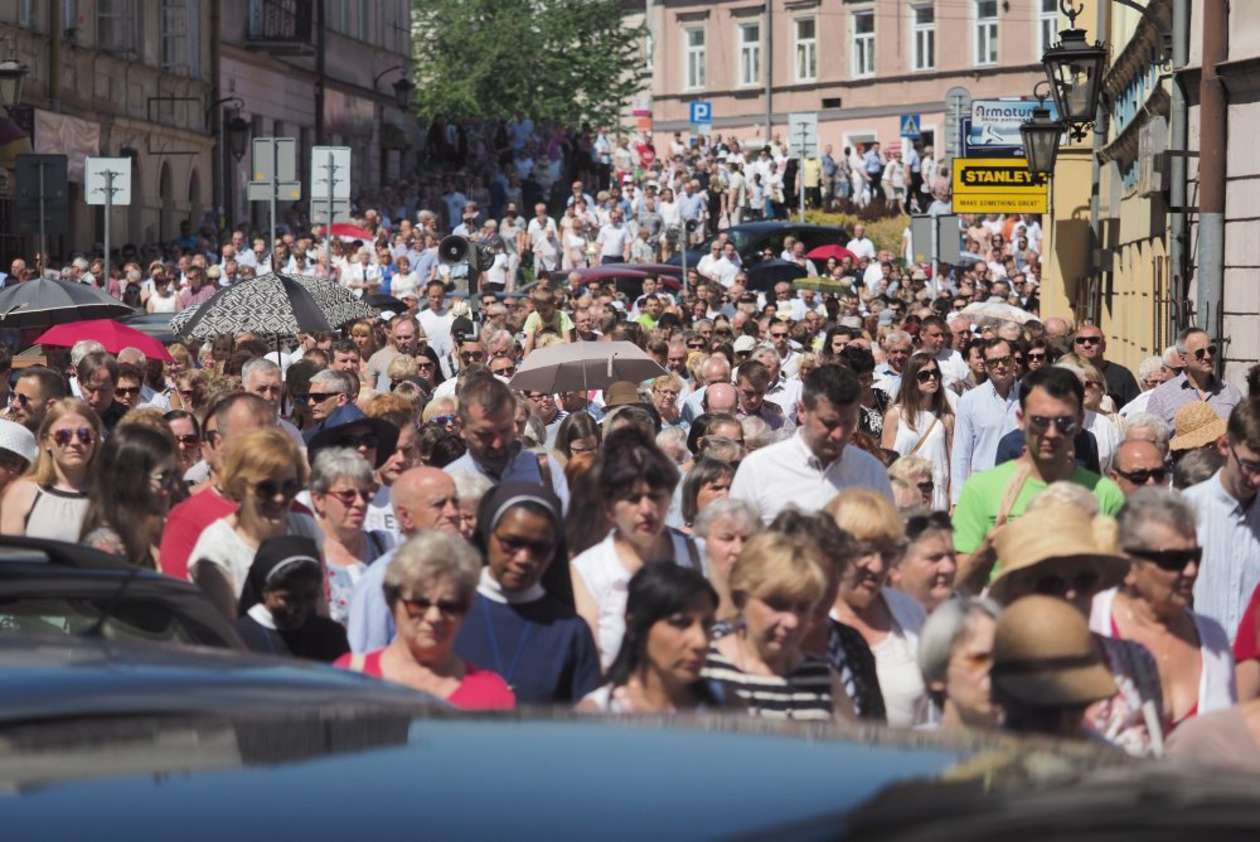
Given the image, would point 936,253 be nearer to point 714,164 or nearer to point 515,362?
point 515,362

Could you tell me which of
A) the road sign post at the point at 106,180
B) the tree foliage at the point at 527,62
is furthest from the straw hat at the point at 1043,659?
the tree foliage at the point at 527,62

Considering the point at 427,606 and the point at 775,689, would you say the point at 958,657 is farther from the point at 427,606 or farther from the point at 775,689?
the point at 427,606

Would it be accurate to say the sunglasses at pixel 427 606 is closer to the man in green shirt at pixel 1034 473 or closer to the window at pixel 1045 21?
the man in green shirt at pixel 1034 473

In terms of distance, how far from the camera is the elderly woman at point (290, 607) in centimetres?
766

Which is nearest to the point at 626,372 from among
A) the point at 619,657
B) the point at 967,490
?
the point at 967,490

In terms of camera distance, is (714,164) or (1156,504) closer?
(1156,504)

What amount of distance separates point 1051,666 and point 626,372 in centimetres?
1262

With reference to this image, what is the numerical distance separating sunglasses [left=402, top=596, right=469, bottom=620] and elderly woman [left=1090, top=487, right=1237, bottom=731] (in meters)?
1.61

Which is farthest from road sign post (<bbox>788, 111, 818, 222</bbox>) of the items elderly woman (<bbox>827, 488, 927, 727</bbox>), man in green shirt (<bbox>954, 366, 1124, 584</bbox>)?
elderly woman (<bbox>827, 488, 927, 727</bbox>)

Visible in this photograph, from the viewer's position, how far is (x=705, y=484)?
10.3 metres

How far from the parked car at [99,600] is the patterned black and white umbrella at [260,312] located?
1292 cm

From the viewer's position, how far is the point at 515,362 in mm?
18453

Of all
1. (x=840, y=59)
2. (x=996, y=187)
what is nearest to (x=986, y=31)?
(x=840, y=59)

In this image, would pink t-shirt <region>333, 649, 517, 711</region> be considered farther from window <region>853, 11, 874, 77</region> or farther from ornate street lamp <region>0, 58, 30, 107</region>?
window <region>853, 11, 874, 77</region>
